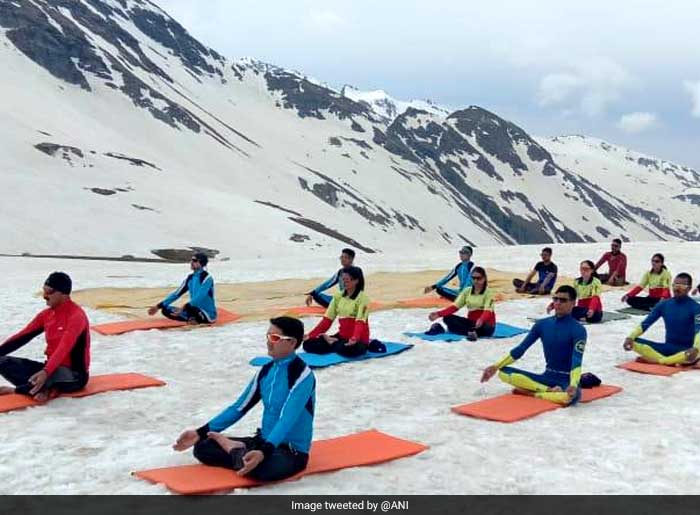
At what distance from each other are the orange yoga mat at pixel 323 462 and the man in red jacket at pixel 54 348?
357 centimetres

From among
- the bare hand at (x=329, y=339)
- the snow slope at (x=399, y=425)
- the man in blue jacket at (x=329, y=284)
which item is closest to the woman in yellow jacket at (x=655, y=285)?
the snow slope at (x=399, y=425)

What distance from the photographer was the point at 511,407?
36.1 feet

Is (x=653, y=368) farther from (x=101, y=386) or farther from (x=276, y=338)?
(x=101, y=386)

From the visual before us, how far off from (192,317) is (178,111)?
452 feet

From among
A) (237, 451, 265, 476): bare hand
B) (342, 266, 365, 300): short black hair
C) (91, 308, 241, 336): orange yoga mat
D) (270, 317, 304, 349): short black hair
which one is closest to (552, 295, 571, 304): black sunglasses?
(342, 266, 365, 300): short black hair

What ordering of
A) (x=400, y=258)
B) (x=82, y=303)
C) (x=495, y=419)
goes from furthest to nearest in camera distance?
(x=400, y=258), (x=82, y=303), (x=495, y=419)

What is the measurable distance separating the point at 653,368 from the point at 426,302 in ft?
33.0

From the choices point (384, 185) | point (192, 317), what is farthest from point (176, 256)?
point (384, 185)

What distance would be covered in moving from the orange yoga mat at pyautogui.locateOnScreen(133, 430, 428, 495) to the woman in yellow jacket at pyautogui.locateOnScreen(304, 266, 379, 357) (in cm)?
526

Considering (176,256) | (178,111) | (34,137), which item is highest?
(178,111)

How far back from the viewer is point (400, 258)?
42.4m

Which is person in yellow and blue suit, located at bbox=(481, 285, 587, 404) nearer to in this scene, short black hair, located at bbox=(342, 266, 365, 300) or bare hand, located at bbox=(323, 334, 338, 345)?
short black hair, located at bbox=(342, 266, 365, 300)

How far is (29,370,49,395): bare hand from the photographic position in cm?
1065
